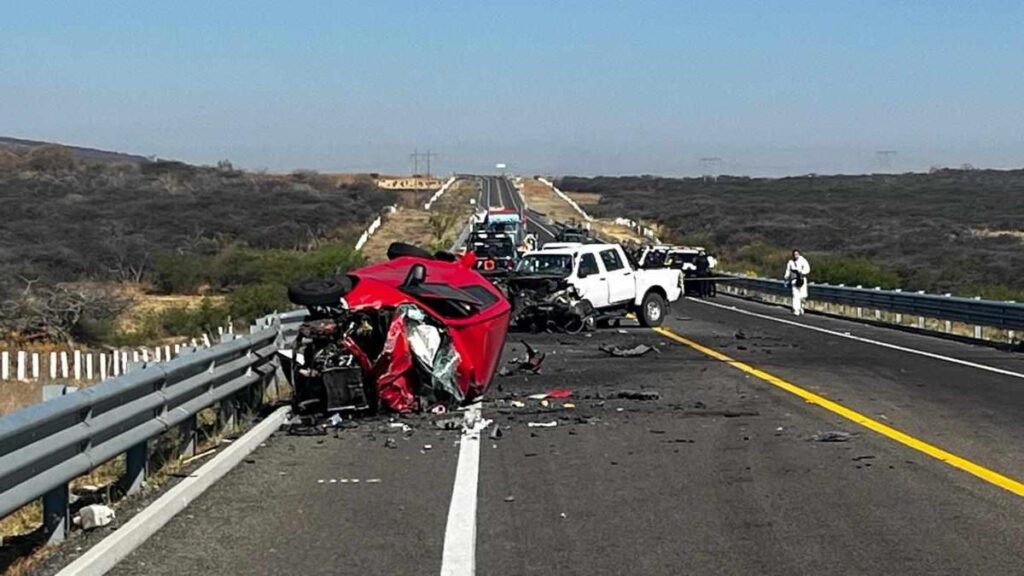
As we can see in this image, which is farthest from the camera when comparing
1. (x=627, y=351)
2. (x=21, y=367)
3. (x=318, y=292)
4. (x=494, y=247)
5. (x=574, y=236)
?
Result: (x=574, y=236)

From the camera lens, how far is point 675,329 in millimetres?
30719

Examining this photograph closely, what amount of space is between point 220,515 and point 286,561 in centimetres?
143

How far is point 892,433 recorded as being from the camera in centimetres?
1284

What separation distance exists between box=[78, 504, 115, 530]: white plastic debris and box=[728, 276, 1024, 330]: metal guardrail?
→ 21.7m

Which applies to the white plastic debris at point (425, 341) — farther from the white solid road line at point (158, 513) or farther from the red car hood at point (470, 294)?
the white solid road line at point (158, 513)

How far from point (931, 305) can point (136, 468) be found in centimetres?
2544

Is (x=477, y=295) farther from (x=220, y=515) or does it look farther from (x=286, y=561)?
(x=286, y=561)

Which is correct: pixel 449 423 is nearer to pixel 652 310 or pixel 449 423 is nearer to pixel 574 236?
pixel 652 310

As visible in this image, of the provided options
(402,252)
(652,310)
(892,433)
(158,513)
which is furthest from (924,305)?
(158,513)

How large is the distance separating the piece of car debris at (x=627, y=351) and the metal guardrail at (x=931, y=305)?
26.1ft

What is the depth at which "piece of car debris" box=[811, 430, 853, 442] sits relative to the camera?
1238 cm

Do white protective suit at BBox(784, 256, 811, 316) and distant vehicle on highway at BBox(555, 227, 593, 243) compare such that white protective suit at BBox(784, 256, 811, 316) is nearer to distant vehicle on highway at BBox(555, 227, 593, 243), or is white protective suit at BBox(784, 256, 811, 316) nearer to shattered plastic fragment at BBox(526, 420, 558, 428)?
distant vehicle on highway at BBox(555, 227, 593, 243)

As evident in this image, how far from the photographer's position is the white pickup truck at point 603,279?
29234mm

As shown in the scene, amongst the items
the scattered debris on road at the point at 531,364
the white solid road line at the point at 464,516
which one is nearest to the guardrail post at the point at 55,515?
the white solid road line at the point at 464,516
